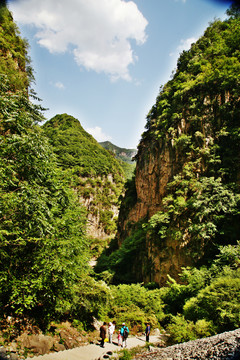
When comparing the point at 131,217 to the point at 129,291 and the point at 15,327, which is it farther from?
the point at 15,327

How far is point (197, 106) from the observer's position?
18.1 metres

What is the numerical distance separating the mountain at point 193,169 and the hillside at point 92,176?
21566 millimetres

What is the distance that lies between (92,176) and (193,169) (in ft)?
121

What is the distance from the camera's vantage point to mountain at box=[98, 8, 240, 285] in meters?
13.7

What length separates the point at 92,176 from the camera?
50.7 m

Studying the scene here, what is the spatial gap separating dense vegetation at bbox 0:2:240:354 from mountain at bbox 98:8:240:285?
0.09 metres

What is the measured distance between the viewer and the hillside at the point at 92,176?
45.9 metres

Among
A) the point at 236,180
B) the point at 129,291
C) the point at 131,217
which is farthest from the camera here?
the point at 131,217

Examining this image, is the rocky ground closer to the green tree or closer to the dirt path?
the dirt path

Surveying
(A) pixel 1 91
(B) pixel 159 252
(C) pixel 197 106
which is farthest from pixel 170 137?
(A) pixel 1 91

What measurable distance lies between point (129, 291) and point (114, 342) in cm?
555

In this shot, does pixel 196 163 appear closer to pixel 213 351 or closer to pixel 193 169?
pixel 193 169

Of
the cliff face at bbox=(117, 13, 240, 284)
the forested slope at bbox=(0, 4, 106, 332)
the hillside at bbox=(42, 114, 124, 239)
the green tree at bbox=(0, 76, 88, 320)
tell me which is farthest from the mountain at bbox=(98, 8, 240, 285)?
the hillside at bbox=(42, 114, 124, 239)

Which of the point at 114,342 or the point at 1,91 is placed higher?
the point at 1,91
